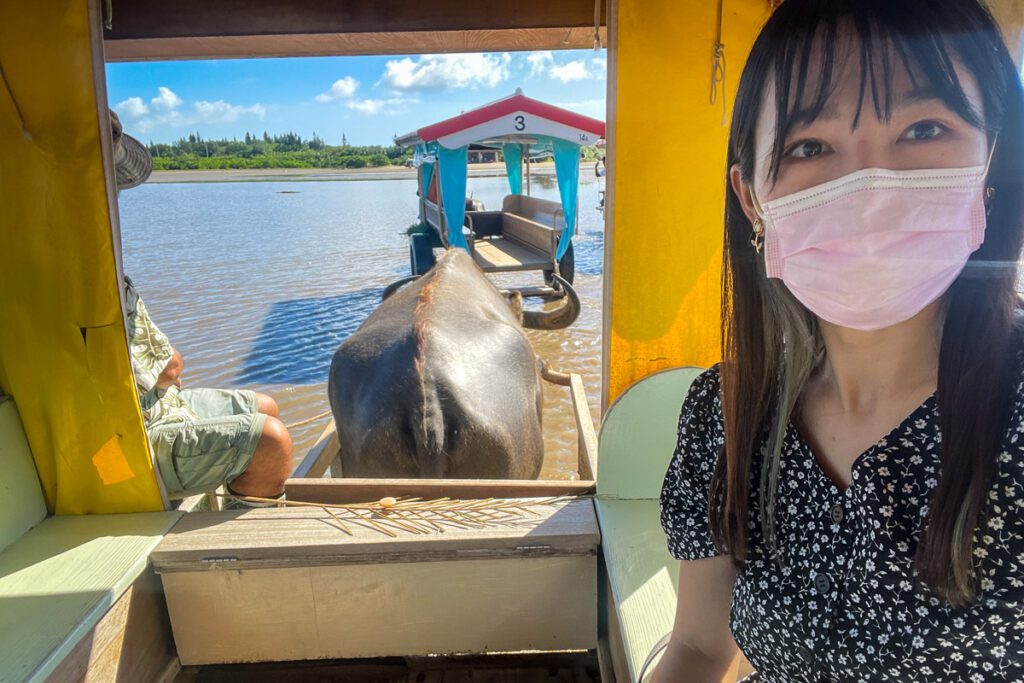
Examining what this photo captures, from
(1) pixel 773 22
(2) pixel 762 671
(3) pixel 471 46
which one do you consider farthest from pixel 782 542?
(3) pixel 471 46

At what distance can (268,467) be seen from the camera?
2340mm

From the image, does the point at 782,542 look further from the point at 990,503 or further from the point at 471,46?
the point at 471,46

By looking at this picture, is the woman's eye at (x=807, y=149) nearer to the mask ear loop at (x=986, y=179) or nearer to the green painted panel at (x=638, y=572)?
the mask ear loop at (x=986, y=179)

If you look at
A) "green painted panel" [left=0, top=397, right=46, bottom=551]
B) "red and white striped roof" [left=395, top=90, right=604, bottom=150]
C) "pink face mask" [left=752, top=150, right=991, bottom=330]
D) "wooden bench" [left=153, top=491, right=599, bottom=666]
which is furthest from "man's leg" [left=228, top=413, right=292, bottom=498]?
"red and white striped roof" [left=395, top=90, right=604, bottom=150]

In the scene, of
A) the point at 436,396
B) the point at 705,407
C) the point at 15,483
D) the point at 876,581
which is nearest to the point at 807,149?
the point at 705,407

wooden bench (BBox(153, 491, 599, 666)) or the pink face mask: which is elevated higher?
the pink face mask

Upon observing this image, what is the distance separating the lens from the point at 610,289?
7.37 ft

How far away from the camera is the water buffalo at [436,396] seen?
2.63 meters

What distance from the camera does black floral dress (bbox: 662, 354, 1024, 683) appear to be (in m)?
0.77

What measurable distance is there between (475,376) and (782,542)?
197 centimetres

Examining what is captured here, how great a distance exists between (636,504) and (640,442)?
7.7 inches

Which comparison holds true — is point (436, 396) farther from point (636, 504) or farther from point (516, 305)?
point (516, 305)

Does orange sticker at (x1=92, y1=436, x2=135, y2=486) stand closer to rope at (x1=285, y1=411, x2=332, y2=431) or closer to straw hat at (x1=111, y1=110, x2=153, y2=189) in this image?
straw hat at (x1=111, y1=110, x2=153, y2=189)

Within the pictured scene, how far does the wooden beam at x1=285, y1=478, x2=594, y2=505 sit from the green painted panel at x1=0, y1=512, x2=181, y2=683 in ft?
1.67
